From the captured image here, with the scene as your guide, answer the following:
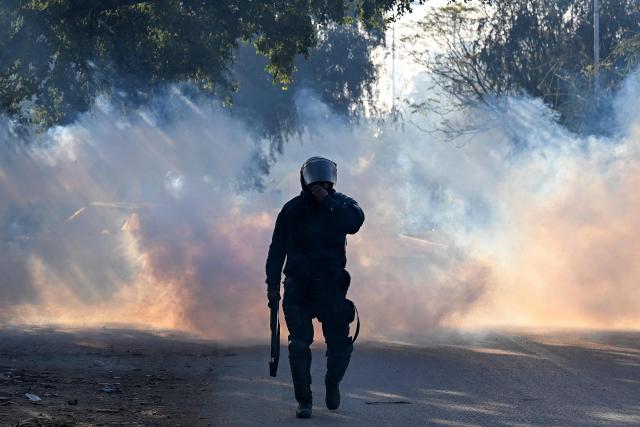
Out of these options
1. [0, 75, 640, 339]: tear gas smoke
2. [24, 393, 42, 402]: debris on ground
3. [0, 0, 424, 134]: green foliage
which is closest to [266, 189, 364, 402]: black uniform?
[24, 393, 42, 402]: debris on ground

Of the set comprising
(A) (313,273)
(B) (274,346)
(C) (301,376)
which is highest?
(A) (313,273)

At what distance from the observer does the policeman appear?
802 centimetres

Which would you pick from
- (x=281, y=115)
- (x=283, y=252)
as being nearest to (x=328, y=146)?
(x=281, y=115)

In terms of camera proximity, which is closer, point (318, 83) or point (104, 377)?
point (104, 377)

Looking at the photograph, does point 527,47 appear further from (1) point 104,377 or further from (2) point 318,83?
(1) point 104,377

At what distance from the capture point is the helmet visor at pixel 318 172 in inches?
314

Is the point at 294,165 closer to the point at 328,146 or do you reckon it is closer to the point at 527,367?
the point at 328,146

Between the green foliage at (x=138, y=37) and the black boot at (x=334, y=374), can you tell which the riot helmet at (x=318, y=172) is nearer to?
the black boot at (x=334, y=374)

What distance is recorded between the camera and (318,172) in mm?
7969

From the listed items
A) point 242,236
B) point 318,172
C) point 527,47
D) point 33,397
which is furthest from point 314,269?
point 527,47

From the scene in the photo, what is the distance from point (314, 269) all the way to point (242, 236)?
7.72m

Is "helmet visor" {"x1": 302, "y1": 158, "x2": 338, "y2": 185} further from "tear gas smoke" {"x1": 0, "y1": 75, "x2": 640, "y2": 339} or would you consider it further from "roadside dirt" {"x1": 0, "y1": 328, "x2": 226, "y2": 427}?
"tear gas smoke" {"x1": 0, "y1": 75, "x2": 640, "y2": 339}

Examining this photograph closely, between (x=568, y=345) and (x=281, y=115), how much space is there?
2829 centimetres

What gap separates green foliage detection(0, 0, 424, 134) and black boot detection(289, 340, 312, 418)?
31.4 feet
